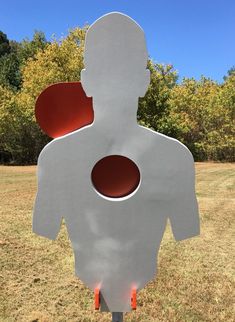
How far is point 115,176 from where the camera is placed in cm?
328

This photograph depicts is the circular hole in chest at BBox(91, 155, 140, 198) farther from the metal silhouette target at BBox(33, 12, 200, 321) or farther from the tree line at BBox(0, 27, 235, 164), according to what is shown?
the tree line at BBox(0, 27, 235, 164)

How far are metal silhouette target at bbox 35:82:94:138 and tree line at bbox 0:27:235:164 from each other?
63.1 feet

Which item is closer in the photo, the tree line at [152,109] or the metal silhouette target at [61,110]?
the metal silhouette target at [61,110]

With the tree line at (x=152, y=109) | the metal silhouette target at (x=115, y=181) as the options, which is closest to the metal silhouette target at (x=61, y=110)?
the metal silhouette target at (x=115, y=181)

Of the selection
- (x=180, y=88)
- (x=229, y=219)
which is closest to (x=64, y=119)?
(x=229, y=219)

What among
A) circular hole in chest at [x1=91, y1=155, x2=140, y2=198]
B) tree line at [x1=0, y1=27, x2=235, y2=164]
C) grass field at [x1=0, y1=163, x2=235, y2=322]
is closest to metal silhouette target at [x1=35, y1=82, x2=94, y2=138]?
circular hole in chest at [x1=91, y1=155, x2=140, y2=198]

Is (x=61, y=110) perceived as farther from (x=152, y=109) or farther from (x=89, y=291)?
(x=152, y=109)

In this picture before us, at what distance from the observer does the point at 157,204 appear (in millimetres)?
3291

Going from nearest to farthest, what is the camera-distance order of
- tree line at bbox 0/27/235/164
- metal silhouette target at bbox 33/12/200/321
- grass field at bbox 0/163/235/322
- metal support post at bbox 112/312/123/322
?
metal silhouette target at bbox 33/12/200/321
metal support post at bbox 112/312/123/322
grass field at bbox 0/163/235/322
tree line at bbox 0/27/235/164

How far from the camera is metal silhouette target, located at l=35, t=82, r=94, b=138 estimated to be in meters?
3.47

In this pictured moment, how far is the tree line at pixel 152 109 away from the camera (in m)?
24.0

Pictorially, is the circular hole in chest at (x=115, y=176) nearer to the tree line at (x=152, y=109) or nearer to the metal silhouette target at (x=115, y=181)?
Result: the metal silhouette target at (x=115, y=181)

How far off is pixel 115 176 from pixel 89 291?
208 cm

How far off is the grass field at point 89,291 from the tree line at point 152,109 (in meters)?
16.5
